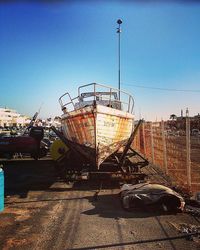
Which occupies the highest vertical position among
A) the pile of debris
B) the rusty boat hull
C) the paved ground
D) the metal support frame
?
the rusty boat hull

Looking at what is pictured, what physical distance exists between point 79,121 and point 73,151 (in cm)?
113

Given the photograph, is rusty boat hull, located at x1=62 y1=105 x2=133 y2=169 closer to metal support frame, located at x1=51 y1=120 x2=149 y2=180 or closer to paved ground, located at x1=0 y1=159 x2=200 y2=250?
metal support frame, located at x1=51 y1=120 x2=149 y2=180

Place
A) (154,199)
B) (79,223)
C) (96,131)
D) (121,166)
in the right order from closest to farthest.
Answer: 1. (79,223)
2. (154,199)
3. (96,131)
4. (121,166)

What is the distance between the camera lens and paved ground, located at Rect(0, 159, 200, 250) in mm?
4777

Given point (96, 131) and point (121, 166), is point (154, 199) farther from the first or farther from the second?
point (96, 131)

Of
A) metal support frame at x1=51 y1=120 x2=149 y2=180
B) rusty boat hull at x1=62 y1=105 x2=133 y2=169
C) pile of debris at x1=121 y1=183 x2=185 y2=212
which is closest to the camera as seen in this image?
pile of debris at x1=121 y1=183 x2=185 y2=212

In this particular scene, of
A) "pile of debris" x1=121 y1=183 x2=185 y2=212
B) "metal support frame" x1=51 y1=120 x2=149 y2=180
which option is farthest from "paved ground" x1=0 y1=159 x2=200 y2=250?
"metal support frame" x1=51 y1=120 x2=149 y2=180

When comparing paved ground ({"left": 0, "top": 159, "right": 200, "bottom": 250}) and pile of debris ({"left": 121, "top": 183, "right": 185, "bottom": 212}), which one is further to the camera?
pile of debris ({"left": 121, "top": 183, "right": 185, "bottom": 212})

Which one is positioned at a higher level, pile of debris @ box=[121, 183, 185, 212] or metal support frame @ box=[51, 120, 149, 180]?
metal support frame @ box=[51, 120, 149, 180]

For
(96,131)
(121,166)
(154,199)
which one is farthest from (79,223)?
(121,166)

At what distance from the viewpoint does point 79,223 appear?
575 cm

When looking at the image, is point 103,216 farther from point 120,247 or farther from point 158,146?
point 158,146

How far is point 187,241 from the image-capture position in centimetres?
488

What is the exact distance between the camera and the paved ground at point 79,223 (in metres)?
4.78
